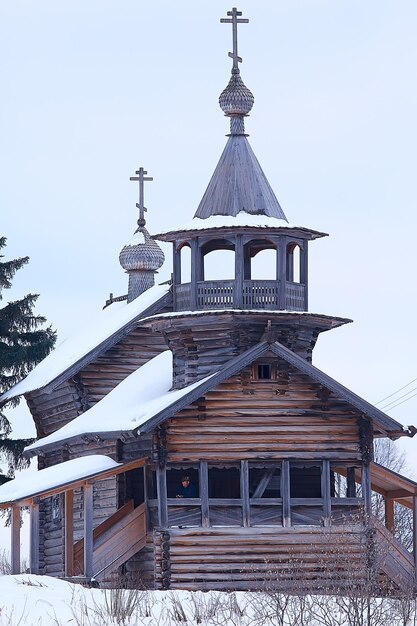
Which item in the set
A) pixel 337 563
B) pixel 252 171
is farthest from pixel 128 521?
pixel 252 171

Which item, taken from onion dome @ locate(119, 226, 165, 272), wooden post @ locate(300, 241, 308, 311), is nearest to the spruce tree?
onion dome @ locate(119, 226, 165, 272)

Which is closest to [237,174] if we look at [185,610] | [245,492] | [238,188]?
[238,188]

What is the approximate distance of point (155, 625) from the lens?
3072 cm

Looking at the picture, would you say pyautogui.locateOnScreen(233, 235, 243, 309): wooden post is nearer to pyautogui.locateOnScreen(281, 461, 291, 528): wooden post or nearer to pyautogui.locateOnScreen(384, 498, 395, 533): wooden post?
pyautogui.locateOnScreen(281, 461, 291, 528): wooden post

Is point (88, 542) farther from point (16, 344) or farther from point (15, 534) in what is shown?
point (16, 344)

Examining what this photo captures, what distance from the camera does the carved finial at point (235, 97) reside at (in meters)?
44.9

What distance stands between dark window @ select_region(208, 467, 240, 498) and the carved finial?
8092mm

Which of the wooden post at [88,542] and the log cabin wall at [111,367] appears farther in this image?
the log cabin wall at [111,367]

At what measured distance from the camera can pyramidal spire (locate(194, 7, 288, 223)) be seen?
4375cm

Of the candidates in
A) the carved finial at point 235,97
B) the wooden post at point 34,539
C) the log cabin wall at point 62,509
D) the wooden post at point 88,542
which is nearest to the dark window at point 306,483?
the log cabin wall at point 62,509

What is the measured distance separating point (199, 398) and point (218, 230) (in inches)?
162

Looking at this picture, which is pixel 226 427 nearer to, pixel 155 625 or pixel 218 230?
pixel 218 230

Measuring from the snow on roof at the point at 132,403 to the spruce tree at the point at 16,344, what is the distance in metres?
8.51

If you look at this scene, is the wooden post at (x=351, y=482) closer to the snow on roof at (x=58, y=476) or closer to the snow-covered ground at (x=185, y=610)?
the snow on roof at (x=58, y=476)
